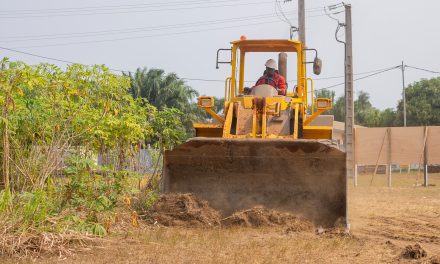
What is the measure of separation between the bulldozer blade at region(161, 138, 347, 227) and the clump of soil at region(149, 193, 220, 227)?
0.58 ft

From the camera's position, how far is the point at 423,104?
54.6m

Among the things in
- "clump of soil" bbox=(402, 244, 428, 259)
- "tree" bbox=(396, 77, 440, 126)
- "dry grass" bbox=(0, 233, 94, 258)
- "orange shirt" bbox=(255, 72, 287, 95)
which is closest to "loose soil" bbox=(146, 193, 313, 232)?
"clump of soil" bbox=(402, 244, 428, 259)

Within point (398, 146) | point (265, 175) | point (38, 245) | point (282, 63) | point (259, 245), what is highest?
point (282, 63)

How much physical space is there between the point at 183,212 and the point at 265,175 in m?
1.26

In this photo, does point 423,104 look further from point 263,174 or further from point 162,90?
point 263,174

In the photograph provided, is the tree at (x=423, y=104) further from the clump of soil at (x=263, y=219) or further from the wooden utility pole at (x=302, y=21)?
the clump of soil at (x=263, y=219)

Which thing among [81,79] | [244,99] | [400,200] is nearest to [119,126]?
[81,79]

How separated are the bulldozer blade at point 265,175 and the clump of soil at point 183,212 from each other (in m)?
0.18

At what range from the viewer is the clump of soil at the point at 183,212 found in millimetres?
9586

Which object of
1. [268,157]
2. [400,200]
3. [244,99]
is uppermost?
[244,99]

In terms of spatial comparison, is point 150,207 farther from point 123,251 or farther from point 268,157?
point 123,251

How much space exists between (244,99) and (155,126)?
1.96m

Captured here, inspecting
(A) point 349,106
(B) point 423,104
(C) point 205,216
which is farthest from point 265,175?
(B) point 423,104

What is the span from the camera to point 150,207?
10297 mm
